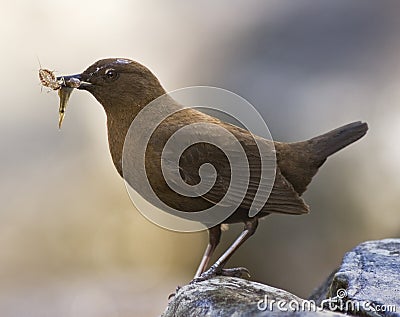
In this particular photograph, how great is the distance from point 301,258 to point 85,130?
149 cm

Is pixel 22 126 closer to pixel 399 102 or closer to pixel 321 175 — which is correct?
pixel 321 175

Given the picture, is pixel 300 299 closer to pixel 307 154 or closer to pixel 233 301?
pixel 233 301

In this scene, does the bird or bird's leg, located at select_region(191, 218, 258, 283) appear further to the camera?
bird's leg, located at select_region(191, 218, 258, 283)

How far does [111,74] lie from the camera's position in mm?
1498

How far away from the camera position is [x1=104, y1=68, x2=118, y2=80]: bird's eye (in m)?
1.50

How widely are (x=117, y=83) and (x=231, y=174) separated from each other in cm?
35

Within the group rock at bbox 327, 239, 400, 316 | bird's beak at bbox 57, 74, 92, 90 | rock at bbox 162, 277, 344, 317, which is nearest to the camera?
rock at bbox 162, 277, 344, 317

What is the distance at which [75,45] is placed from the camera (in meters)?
3.79

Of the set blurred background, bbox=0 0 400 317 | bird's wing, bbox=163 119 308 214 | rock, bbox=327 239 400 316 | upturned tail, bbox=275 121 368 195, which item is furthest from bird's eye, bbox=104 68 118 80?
blurred background, bbox=0 0 400 317

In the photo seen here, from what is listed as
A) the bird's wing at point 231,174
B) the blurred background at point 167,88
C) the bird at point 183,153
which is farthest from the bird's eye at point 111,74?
the blurred background at point 167,88

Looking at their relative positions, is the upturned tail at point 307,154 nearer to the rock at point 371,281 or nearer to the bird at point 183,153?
the bird at point 183,153

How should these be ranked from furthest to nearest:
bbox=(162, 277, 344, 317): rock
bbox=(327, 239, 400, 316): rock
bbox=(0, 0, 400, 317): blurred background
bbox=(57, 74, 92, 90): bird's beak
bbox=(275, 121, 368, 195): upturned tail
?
bbox=(0, 0, 400, 317): blurred background
bbox=(275, 121, 368, 195): upturned tail
bbox=(57, 74, 92, 90): bird's beak
bbox=(327, 239, 400, 316): rock
bbox=(162, 277, 344, 317): rock

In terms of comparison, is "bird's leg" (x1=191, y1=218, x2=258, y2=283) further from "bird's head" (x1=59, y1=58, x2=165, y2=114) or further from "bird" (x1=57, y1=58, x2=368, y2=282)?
"bird's head" (x1=59, y1=58, x2=165, y2=114)

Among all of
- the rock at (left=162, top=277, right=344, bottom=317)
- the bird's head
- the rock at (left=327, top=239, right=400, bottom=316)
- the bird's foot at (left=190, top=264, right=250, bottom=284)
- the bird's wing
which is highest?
the bird's head
